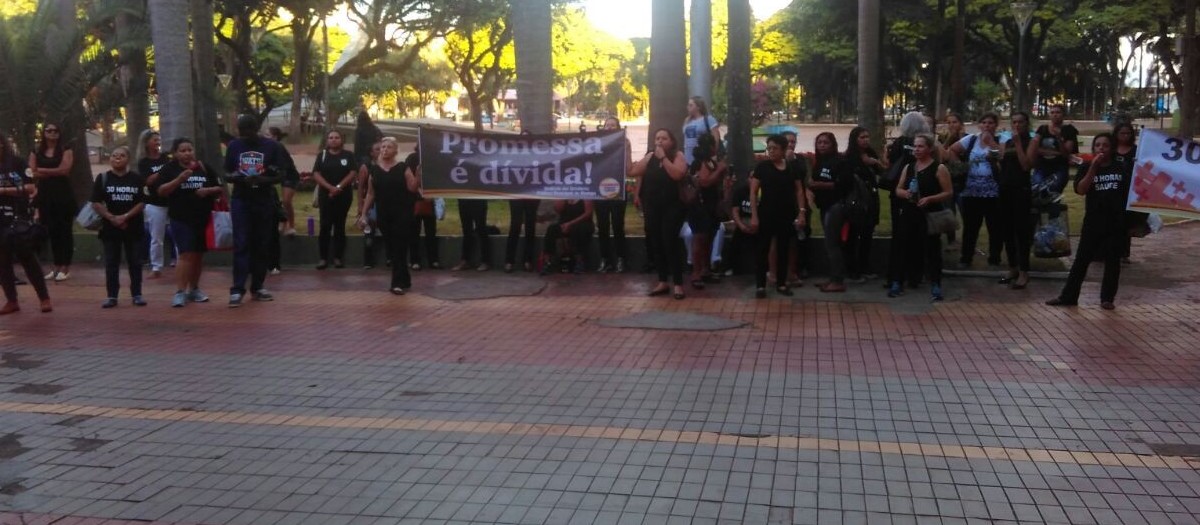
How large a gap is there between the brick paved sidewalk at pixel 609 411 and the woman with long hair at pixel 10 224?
0.87 feet

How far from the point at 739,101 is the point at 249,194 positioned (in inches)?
261

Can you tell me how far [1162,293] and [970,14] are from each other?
92.6 ft

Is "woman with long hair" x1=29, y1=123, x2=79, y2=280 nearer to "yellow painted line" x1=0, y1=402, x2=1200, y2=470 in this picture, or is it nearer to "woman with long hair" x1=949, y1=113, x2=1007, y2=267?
"yellow painted line" x1=0, y1=402, x2=1200, y2=470

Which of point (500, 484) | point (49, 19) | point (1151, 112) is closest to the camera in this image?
point (500, 484)

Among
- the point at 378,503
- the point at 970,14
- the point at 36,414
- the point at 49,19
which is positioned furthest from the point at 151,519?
the point at 970,14

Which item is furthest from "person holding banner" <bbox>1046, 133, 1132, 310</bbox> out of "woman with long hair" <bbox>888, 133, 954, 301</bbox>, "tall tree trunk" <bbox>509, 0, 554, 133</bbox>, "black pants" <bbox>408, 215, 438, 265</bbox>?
"black pants" <bbox>408, 215, 438, 265</bbox>

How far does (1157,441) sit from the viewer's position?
5887 mm

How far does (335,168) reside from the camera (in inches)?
506

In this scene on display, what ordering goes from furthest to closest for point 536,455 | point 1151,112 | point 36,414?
point 1151,112 < point 36,414 < point 536,455

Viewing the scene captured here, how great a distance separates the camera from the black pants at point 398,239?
A: 11.1 meters

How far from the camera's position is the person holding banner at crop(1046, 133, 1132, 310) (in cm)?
950

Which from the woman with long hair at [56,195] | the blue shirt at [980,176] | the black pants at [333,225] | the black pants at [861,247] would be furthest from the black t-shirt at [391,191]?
the blue shirt at [980,176]

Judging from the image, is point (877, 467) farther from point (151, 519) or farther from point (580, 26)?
point (580, 26)

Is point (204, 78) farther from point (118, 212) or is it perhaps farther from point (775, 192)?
point (775, 192)
